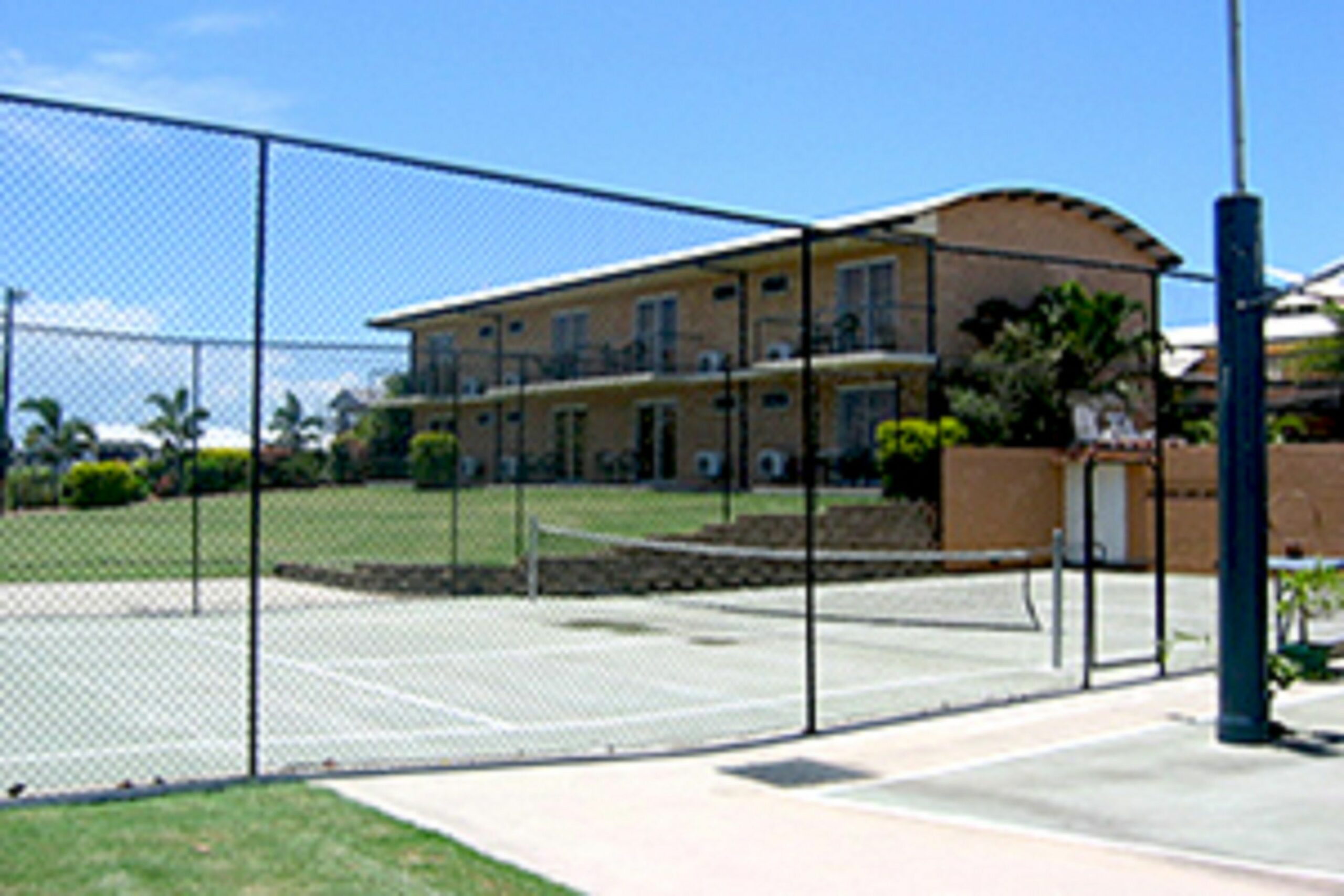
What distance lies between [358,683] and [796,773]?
5.24m

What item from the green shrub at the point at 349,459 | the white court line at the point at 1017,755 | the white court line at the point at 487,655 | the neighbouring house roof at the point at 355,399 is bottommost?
the white court line at the point at 487,655

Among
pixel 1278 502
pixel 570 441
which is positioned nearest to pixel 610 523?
pixel 570 441

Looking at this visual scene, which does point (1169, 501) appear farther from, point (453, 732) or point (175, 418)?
point (175, 418)

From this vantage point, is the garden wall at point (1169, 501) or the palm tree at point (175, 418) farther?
the garden wall at point (1169, 501)

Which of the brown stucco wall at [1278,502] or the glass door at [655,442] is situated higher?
the glass door at [655,442]

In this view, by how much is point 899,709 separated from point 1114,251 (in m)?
25.7

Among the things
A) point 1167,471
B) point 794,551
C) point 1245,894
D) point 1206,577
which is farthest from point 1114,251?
point 1245,894

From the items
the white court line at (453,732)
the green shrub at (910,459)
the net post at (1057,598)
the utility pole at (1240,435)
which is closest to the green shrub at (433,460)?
the white court line at (453,732)

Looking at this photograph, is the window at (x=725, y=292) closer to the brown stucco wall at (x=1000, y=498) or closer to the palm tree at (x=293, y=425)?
the brown stucco wall at (x=1000, y=498)

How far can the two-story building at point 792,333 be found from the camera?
967 inches

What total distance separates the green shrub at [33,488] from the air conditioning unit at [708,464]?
18.9 m

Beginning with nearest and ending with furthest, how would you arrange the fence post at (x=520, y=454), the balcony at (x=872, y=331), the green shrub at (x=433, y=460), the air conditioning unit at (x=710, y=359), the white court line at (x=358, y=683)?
1. the white court line at (x=358, y=683)
2. the green shrub at (x=433, y=460)
3. the fence post at (x=520, y=454)
4. the balcony at (x=872, y=331)
5. the air conditioning unit at (x=710, y=359)

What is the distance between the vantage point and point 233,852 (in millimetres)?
5719

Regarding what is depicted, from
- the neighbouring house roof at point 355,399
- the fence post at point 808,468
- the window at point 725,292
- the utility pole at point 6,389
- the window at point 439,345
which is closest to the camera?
the utility pole at point 6,389
